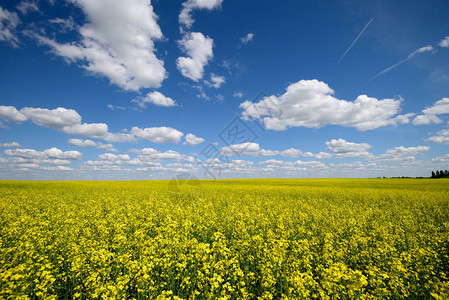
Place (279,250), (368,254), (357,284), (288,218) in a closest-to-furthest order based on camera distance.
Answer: (357,284)
(279,250)
(368,254)
(288,218)

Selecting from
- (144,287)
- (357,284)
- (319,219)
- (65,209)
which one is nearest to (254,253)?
(357,284)

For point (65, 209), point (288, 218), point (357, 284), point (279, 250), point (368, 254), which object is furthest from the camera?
point (65, 209)

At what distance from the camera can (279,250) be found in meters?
4.93

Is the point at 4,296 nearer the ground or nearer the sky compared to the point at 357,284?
nearer the ground

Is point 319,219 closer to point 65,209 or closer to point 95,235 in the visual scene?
point 95,235

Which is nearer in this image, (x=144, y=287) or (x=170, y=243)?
(x=144, y=287)

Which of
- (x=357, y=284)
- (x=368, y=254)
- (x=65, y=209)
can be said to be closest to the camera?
(x=357, y=284)

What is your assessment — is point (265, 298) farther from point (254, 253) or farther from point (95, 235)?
point (95, 235)

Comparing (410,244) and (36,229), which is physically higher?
(36,229)

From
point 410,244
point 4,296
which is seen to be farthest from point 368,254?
point 4,296

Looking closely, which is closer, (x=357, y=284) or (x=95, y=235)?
(x=357, y=284)

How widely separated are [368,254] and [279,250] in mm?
3272

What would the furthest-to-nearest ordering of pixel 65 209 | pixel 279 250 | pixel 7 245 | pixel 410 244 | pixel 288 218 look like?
pixel 65 209 → pixel 288 218 → pixel 410 244 → pixel 7 245 → pixel 279 250

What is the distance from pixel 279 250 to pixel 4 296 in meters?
5.88
